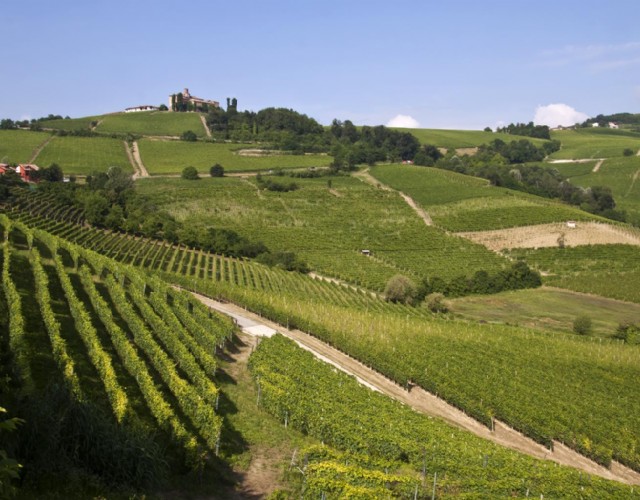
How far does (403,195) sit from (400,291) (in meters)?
62.9

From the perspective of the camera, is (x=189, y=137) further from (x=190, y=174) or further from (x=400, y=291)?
(x=400, y=291)

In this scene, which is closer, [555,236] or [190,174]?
[555,236]

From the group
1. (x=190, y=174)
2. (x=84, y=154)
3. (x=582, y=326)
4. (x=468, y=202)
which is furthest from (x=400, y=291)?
(x=84, y=154)

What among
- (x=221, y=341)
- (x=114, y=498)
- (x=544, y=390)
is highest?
(x=114, y=498)

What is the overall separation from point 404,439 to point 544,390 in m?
18.4

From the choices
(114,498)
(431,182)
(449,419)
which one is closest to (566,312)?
(449,419)

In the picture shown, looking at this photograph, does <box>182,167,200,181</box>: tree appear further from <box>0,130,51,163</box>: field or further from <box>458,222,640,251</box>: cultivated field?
<box>458,222,640,251</box>: cultivated field

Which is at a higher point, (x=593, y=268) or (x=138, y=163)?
(x=138, y=163)

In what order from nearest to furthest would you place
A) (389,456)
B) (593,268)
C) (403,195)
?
(389,456) → (593,268) → (403,195)

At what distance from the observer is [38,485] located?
1581cm

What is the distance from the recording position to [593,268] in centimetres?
8994

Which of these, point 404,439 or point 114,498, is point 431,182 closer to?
point 404,439

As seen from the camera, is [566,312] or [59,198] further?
[59,198]

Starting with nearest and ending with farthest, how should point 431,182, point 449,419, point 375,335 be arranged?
point 449,419 < point 375,335 < point 431,182
